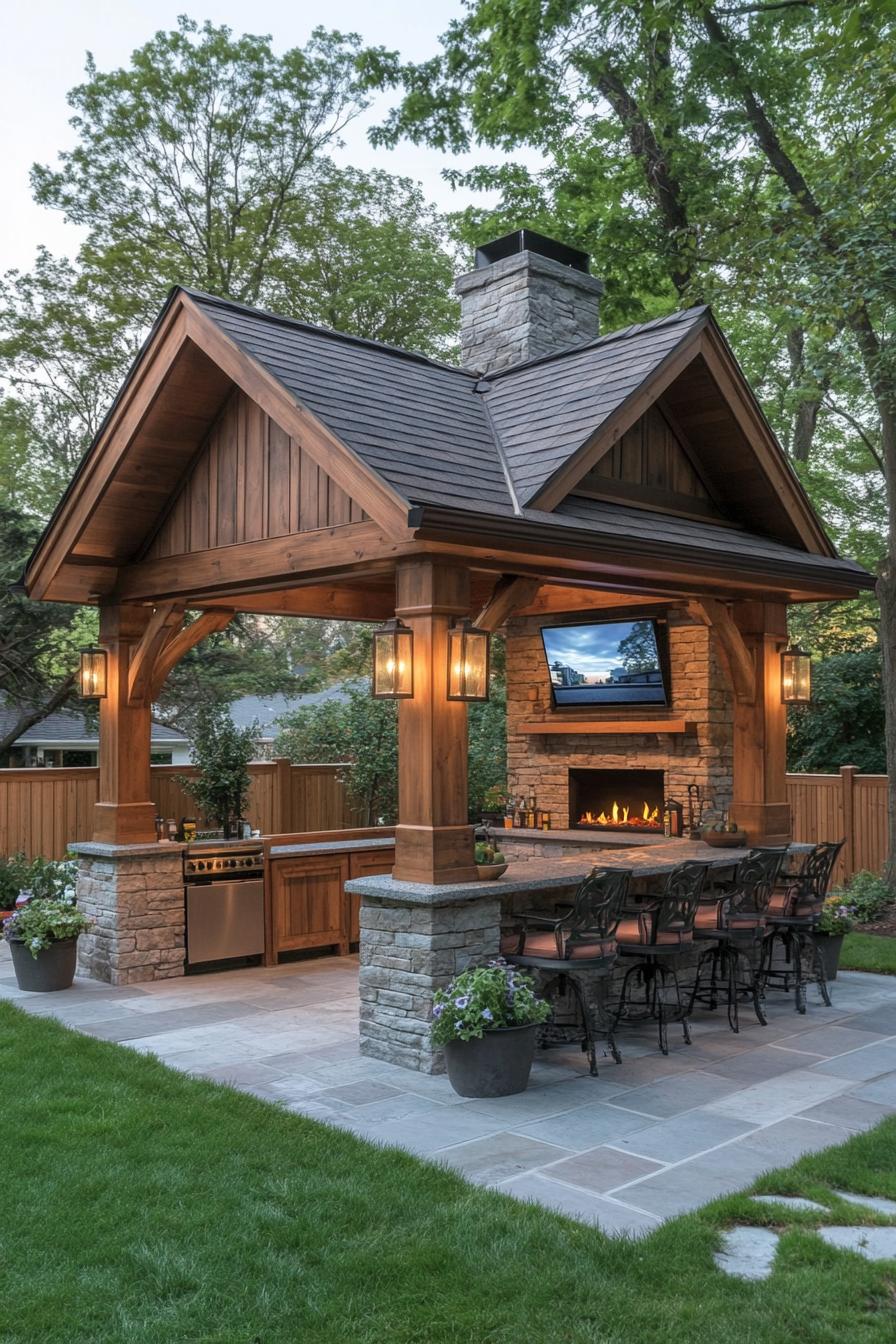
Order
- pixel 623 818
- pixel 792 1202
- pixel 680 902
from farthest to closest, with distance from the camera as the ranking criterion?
pixel 623 818 < pixel 680 902 < pixel 792 1202

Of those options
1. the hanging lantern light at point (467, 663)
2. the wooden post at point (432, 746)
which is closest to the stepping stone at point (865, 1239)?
the wooden post at point (432, 746)

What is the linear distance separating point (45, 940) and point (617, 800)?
5.32 metres

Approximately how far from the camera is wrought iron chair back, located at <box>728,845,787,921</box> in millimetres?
8125

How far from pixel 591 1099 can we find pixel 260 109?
20.1m

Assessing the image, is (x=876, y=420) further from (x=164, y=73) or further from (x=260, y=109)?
(x=164, y=73)

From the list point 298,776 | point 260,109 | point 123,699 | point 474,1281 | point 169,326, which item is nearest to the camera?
point 474,1281

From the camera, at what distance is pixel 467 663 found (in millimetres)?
6891

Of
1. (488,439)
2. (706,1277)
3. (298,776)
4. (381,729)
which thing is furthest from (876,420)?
(706,1277)

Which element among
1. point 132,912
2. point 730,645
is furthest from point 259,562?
point 730,645

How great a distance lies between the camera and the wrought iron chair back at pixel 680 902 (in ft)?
24.1

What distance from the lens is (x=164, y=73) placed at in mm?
20656

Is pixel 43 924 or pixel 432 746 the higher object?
pixel 432 746

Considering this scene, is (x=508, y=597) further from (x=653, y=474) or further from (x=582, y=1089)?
(x=582, y=1089)

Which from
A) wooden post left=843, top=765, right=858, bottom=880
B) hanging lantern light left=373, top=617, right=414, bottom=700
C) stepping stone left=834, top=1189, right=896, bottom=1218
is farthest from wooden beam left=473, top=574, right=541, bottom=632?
wooden post left=843, top=765, right=858, bottom=880
